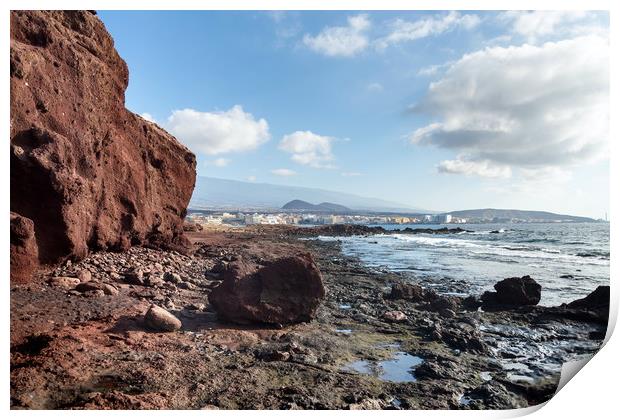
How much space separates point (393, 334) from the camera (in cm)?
472

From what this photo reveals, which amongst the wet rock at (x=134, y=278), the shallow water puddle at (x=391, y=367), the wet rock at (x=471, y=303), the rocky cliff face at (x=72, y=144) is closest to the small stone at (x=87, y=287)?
the rocky cliff face at (x=72, y=144)

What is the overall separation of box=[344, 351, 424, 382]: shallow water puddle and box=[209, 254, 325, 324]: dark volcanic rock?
985 millimetres

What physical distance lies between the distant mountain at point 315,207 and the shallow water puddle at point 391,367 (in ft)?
9.18

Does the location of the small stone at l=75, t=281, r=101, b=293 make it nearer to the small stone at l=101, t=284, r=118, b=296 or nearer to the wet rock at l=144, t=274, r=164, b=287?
the small stone at l=101, t=284, r=118, b=296

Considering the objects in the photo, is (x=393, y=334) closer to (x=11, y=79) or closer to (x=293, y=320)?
(x=293, y=320)

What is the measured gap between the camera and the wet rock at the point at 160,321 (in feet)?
12.9

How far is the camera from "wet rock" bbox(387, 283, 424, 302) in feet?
21.5

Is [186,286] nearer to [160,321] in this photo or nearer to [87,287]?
[87,287]

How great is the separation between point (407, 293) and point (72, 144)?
5455 mm

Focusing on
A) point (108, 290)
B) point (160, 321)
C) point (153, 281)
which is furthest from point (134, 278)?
point (160, 321)

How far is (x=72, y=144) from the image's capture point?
4688mm

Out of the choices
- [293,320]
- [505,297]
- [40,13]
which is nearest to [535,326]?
[505,297]

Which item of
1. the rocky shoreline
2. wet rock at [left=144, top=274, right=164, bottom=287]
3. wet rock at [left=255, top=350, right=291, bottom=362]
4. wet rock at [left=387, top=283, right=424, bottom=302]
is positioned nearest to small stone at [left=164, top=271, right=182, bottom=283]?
the rocky shoreline

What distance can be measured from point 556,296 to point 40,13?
917cm
